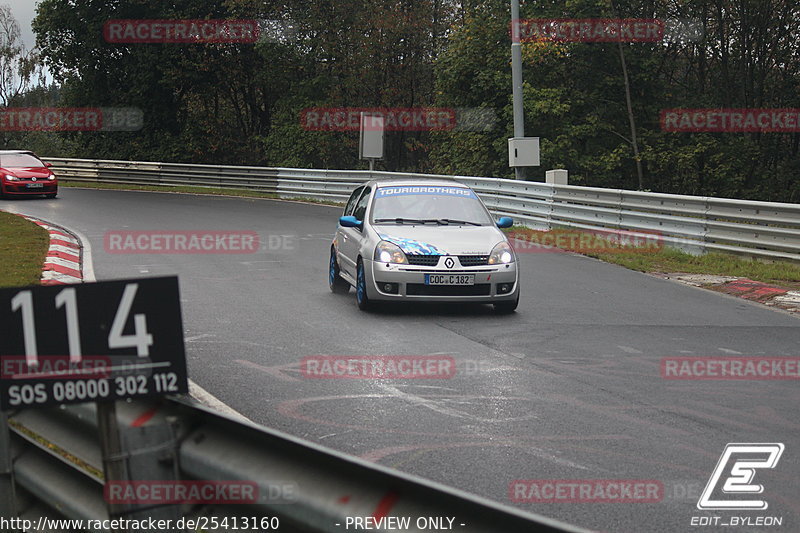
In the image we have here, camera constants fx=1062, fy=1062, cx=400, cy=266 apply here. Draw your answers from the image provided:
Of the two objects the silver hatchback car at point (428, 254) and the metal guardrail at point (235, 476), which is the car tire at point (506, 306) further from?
the metal guardrail at point (235, 476)

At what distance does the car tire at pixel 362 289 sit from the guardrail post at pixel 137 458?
28.7ft

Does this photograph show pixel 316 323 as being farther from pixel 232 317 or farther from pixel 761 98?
pixel 761 98

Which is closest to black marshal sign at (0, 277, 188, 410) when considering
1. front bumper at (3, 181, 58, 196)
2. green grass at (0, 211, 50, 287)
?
green grass at (0, 211, 50, 287)

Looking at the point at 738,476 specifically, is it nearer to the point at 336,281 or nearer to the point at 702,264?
the point at 336,281

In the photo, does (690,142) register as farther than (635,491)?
Yes

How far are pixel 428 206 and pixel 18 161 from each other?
23.2 m

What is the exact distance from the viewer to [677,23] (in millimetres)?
38281

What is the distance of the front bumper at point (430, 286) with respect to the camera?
461 inches

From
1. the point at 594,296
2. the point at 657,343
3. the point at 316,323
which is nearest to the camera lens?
the point at 657,343

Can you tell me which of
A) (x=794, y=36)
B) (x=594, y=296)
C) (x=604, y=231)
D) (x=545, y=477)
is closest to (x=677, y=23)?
(x=794, y=36)

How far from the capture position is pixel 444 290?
38.5 ft

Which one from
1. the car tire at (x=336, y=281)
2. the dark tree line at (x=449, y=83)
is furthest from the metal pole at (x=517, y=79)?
the car tire at (x=336, y=281)

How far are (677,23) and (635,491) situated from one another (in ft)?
116

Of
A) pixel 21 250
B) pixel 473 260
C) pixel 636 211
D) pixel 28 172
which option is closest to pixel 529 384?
pixel 473 260
